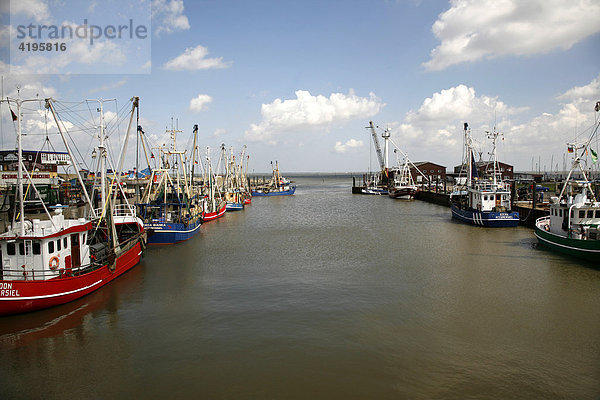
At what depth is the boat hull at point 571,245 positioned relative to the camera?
23.4 metres

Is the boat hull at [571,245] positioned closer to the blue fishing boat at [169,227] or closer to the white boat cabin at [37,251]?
the white boat cabin at [37,251]

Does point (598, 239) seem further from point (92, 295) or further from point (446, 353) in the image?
point (92, 295)

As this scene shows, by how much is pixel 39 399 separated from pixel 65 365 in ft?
6.07

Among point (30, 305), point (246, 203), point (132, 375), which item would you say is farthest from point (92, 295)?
point (246, 203)

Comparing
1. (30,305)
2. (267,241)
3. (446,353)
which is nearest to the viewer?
(446,353)

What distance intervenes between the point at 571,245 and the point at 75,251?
2990 centimetres

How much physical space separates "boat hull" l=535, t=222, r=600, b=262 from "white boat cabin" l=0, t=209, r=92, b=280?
28870mm

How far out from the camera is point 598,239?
77.3ft

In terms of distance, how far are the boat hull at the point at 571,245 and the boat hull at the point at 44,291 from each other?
94.2 ft

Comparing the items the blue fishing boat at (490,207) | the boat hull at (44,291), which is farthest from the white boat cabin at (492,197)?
the boat hull at (44,291)

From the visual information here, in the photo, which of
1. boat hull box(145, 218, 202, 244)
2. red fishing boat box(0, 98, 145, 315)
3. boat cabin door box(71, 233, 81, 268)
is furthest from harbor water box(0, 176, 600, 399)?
boat hull box(145, 218, 202, 244)

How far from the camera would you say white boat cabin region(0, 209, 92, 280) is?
1662 centimetres

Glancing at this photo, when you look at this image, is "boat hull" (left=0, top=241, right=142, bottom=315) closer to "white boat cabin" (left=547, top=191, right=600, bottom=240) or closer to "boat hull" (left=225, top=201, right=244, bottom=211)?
"white boat cabin" (left=547, top=191, right=600, bottom=240)

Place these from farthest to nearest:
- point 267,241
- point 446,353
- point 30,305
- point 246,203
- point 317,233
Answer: point 246,203, point 317,233, point 267,241, point 30,305, point 446,353
